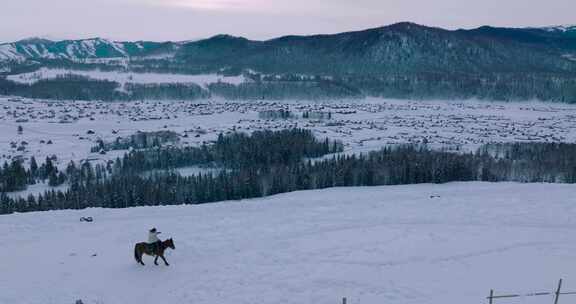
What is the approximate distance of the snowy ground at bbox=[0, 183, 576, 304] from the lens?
20.0 meters

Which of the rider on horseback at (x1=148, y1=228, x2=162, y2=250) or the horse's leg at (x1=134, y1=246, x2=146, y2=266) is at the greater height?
the rider on horseback at (x1=148, y1=228, x2=162, y2=250)

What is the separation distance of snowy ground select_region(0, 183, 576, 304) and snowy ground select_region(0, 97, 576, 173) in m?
73.5

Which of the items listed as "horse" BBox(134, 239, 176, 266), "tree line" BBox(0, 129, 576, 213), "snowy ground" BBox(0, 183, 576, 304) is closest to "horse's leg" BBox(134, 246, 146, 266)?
"horse" BBox(134, 239, 176, 266)

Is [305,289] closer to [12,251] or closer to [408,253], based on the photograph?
[408,253]

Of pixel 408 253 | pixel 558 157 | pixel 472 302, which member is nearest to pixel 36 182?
pixel 408 253

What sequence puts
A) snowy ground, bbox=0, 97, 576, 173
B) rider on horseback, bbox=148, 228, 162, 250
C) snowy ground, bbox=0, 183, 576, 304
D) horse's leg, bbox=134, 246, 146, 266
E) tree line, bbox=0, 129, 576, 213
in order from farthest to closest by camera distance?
1. snowy ground, bbox=0, 97, 576, 173
2. tree line, bbox=0, 129, 576, 213
3. horse's leg, bbox=134, 246, 146, 266
4. rider on horseback, bbox=148, 228, 162, 250
5. snowy ground, bbox=0, 183, 576, 304

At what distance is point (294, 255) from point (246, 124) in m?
121

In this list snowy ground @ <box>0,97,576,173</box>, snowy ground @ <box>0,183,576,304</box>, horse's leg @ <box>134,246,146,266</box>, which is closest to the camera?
snowy ground @ <box>0,183,576,304</box>

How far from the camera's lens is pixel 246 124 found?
14350 cm

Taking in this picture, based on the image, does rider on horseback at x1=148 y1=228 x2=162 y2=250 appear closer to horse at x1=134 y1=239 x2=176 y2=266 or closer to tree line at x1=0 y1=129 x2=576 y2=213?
horse at x1=134 y1=239 x2=176 y2=266

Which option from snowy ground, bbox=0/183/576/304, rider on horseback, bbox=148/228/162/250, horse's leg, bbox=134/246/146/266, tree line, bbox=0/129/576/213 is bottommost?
tree line, bbox=0/129/576/213

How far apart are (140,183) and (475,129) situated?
105748mm

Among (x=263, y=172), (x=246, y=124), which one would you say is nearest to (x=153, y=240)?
(x=263, y=172)

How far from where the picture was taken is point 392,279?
21.5 metres
